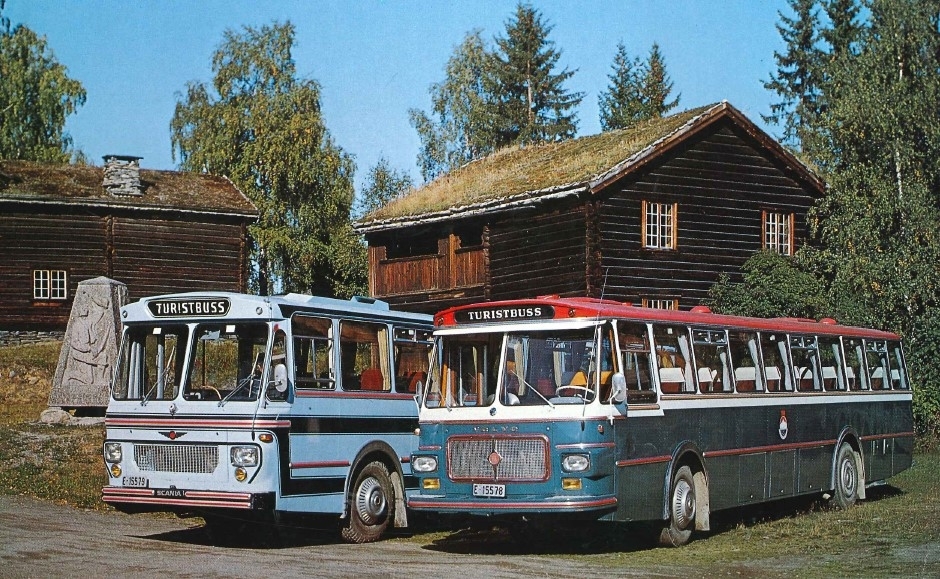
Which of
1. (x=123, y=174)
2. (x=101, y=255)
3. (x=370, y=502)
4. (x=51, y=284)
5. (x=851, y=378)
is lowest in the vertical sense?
(x=370, y=502)

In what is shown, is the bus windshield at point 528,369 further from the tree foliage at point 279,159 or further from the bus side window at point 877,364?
the tree foliage at point 279,159

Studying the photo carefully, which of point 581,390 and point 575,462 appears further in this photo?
point 581,390

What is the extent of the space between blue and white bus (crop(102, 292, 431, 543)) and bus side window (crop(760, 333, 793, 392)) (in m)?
5.70

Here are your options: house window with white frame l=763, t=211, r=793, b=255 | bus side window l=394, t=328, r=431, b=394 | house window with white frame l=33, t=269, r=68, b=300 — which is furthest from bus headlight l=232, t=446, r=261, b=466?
house window with white frame l=33, t=269, r=68, b=300

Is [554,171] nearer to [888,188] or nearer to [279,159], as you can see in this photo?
[888,188]

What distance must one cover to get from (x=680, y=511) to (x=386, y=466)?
4.04 m

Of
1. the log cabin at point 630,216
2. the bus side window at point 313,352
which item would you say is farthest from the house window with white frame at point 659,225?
the bus side window at point 313,352

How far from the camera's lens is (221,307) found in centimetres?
1589

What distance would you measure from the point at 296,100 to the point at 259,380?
46.5m

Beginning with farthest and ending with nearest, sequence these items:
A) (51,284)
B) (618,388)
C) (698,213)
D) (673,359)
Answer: (51,284)
(698,213)
(673,359)
(618,388)

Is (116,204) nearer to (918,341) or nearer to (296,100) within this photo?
(296,100)

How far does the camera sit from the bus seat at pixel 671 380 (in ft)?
53.1

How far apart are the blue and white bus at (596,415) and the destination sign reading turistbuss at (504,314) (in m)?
0.01

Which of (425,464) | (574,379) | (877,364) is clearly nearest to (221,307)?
(425,464)
